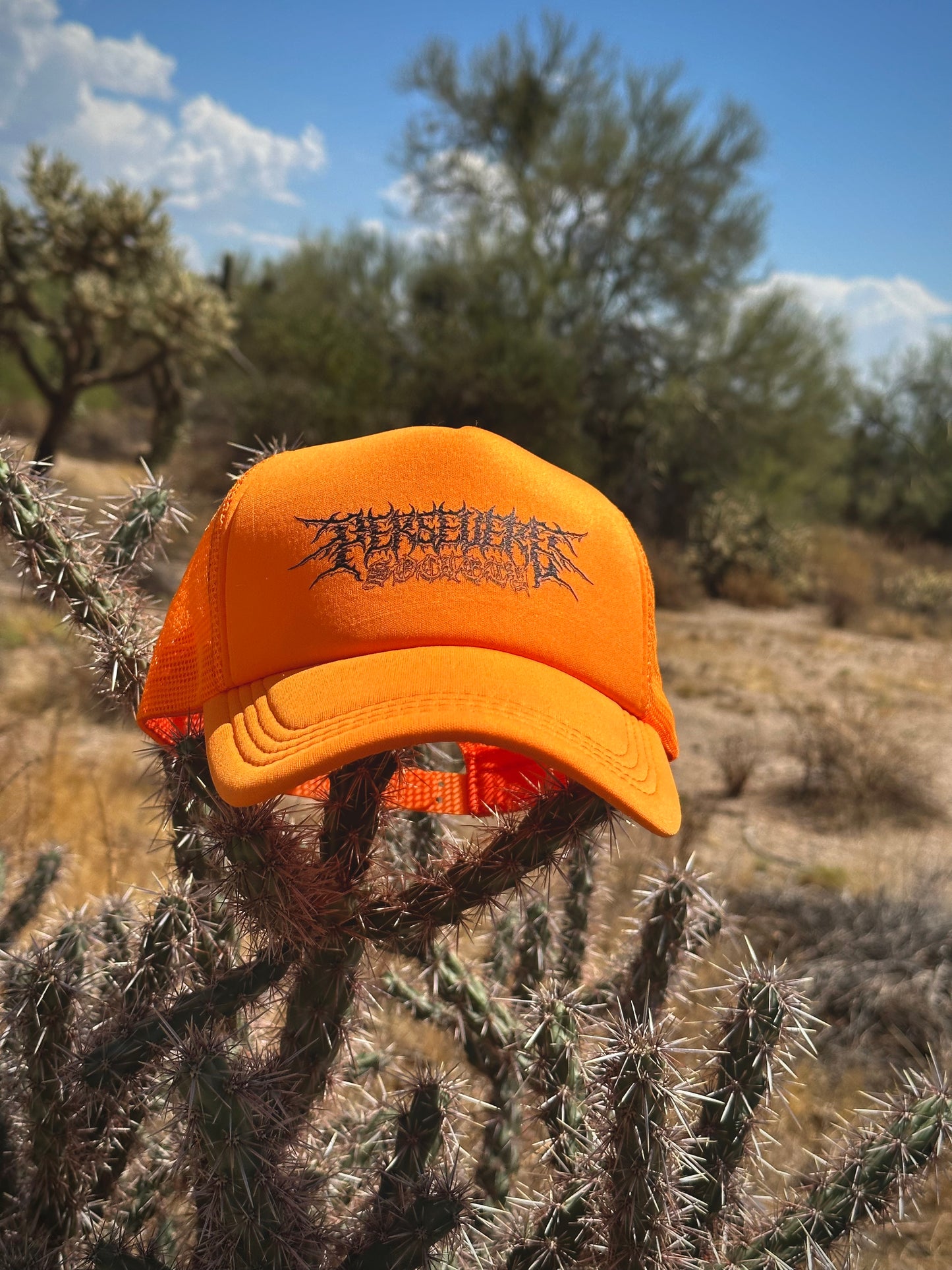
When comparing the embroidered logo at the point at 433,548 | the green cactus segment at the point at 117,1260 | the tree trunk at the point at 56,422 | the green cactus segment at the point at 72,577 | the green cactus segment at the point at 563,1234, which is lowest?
the tree trunk at the point at 56,422

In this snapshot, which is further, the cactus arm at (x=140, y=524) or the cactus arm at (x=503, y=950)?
the cactus arm at (x=503, y=950)

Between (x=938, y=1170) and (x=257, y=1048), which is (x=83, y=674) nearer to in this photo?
(x=257, y=1048)

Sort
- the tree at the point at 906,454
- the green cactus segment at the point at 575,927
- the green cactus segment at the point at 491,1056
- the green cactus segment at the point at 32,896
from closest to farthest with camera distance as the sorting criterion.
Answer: the green cactus segment at the point at 491,1056, the green cactus segment at the point at 575,927, the green cactus segment at the point at 32,896, the tree at the point at 906,454

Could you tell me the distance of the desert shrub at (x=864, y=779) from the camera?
231 inches

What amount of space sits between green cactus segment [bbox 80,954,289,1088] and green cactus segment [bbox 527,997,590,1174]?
0.51 m

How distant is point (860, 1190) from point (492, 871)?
0.93 meters

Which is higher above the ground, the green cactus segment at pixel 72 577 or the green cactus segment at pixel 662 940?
the green cactus segment at pixel 72 577

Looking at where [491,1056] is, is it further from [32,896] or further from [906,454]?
[906,454]

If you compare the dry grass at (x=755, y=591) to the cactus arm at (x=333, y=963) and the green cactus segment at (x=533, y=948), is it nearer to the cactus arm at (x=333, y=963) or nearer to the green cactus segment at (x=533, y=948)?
the green cactus segment at (x=533, y=948)

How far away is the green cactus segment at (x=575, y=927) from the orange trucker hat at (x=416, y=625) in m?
0.92

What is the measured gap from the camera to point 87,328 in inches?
457

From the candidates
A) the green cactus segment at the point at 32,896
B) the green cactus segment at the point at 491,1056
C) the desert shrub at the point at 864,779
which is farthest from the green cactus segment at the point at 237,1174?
the desert shrub at the point at 864,779

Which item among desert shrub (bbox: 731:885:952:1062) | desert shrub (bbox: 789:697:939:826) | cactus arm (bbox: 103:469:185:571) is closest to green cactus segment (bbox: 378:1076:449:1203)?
cactus arm (bbox: 103:469:185:571)

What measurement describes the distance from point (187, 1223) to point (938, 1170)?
4.59 feet
